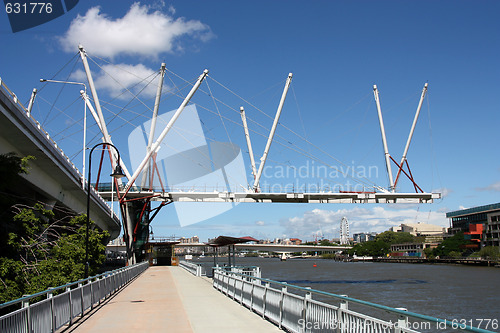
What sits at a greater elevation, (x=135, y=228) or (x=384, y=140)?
(x=384, y=140)

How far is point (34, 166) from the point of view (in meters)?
31.5

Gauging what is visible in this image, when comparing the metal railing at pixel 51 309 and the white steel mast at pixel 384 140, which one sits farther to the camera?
the white steel mast at pixel 384 140

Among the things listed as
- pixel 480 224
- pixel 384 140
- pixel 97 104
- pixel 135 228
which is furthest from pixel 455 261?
pixel 97 104

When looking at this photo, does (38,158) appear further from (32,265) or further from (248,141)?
(248,141)

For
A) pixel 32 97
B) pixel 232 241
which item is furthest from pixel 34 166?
pixel 32 97

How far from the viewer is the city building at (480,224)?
122762mm

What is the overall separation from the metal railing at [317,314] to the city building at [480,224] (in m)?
120

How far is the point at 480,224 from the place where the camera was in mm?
130250

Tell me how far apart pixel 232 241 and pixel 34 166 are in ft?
47.1

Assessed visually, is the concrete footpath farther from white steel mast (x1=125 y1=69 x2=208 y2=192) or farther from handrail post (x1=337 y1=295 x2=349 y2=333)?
white steel mast (x1=125 y1=69 x2=208 y2=192)

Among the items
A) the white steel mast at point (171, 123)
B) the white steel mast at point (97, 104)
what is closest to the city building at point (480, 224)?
the white steel mast at point (171, 123)

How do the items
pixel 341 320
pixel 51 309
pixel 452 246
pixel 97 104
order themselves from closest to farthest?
pixel 341 320 → pixel 51 309 → pixel 97 104 → pixel 452 246

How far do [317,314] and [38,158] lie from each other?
80.2 ft

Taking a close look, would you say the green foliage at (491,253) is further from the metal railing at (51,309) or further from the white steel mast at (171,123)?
the metal railing at (51,309)
